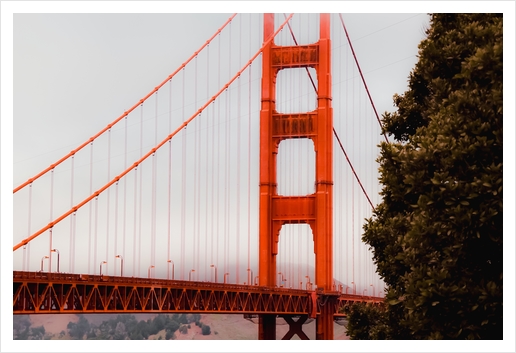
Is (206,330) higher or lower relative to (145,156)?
lower

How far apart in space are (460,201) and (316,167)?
3842cm

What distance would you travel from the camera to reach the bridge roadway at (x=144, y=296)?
3219cm

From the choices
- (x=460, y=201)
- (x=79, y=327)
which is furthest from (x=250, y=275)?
(x=460, y=201)

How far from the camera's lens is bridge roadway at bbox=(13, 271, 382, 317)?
106 ft

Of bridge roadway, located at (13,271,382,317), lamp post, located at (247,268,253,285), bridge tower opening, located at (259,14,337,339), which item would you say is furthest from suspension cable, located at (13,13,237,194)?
lamp post, located at (247,268,253,285)

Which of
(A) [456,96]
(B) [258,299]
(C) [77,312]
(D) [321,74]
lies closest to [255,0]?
(A) [456,96]

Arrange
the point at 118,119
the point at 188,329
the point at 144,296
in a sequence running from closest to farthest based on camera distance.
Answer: the point at 144,296 → the point at 118,119 → the point at 188,329

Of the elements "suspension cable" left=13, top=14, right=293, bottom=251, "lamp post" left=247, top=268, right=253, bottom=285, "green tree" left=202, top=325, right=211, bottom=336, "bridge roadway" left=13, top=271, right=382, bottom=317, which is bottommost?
"green tree" left=202, top=325, right=211, bottom=336

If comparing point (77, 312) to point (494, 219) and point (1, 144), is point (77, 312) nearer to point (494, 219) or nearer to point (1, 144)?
A: point (1, 144)

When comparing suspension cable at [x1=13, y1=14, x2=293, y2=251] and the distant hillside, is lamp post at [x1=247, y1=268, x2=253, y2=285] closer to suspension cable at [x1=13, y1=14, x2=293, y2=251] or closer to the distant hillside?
the distant hillside

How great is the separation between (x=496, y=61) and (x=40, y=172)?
19728 millimetres

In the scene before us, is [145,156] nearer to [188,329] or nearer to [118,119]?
[118,119]

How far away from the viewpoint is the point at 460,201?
19969 mm

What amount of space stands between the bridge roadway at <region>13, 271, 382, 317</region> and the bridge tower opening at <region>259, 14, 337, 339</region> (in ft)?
6.06
